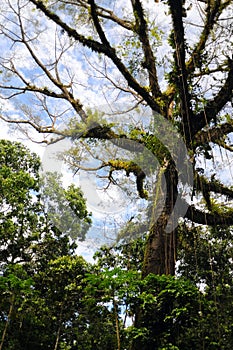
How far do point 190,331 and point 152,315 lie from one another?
0.40 m

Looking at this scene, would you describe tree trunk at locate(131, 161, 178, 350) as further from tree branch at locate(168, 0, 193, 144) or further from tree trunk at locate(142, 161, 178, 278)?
tree branch at locate(168, 0, 193, 144)

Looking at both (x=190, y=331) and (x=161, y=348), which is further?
(x=190, y=331)

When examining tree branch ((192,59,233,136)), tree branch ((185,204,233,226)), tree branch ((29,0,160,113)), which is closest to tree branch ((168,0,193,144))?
tree branch ((192,59,233,136))

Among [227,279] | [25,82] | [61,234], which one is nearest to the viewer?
[25,82]

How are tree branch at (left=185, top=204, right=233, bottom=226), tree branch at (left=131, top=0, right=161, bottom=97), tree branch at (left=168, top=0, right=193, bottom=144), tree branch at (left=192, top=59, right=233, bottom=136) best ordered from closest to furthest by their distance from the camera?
1. tree branch at (left=168, top=0, right=193, bottom=144)
2. tree branch at (left=192, top=59, right=233, bottom=136)
3. tree branch at (left=131, top=0, right=161, bottom=97)
4. tree branch at (left=185, top=204, right=233, bottom=226)

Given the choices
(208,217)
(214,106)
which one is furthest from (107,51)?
(208,217)

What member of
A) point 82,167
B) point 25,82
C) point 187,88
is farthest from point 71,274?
point 187,88

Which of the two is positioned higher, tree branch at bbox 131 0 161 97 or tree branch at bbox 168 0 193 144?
tree branch at bbox 131 0 161 97

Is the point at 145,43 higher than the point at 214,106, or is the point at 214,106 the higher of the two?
the point at 145,43

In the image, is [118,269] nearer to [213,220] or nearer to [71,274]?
[213,220]

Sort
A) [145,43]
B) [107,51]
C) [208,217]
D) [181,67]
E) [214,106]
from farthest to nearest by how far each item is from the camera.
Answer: [208,217]
[145,43]
[107,51]
[214,106]
[181,67]

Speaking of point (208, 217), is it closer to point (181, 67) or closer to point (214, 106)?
point (214, 106)

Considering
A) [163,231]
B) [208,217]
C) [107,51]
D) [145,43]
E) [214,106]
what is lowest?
[163,231]

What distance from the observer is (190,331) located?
3.08 meters
